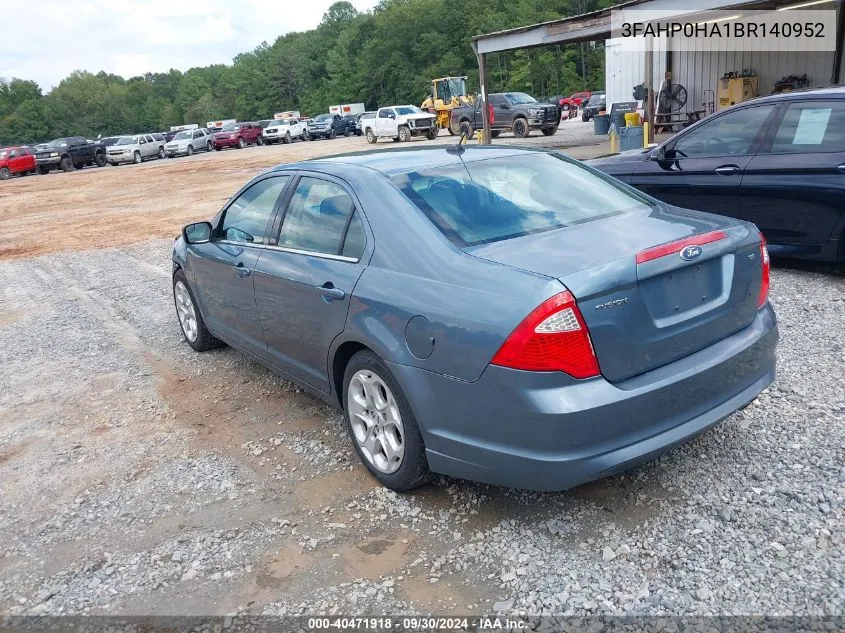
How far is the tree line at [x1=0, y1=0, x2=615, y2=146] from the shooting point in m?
75.7

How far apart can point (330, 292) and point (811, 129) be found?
4761mm

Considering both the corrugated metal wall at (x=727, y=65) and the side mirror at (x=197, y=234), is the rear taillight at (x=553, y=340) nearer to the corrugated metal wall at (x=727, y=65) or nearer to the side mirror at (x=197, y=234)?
the side mirror at (x=197, y=234)

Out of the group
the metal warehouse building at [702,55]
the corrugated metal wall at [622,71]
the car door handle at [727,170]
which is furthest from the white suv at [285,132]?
the car door handle at [727,170]

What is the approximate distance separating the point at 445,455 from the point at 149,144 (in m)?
42.4

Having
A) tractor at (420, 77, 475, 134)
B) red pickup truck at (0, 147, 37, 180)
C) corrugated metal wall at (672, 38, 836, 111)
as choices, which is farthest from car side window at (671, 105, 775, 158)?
red pickup truck at (0, 147, 37, 180)

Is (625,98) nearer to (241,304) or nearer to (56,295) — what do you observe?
(56,295)

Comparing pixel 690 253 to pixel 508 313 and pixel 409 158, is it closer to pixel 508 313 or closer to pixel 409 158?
pixel 508 313

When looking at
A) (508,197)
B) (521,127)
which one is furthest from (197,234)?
(521,127)

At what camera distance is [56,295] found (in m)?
8.62

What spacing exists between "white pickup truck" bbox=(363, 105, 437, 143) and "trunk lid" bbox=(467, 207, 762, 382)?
104 ft

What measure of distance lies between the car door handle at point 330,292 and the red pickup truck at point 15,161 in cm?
3577

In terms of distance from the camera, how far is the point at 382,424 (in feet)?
11.1

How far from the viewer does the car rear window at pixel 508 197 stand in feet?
10.7

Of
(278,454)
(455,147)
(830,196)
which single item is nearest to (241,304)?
(278,454)
